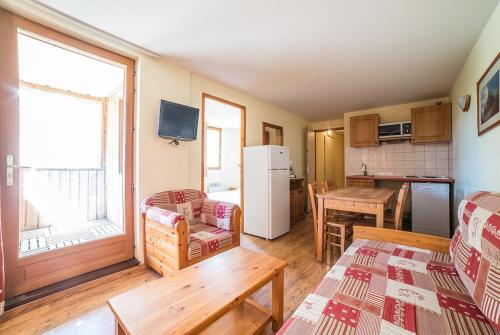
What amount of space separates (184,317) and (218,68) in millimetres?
2643

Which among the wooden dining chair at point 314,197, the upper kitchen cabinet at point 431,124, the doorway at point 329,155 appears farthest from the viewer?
the doorway at point 329,155

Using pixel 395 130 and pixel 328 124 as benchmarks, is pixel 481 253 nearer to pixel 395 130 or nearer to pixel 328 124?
pixel 395 130

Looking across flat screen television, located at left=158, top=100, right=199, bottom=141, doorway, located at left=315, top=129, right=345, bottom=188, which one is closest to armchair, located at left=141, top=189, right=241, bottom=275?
flat screen television, located at left=158, top=100, right=199, bottom=141

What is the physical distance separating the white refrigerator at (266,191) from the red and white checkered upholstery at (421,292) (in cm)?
191

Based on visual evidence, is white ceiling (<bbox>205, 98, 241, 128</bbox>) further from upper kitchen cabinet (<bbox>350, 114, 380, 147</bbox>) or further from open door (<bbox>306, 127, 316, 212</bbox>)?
upper kitchen cabinet (<bbox>350, 114, 380, 147</bbox>)

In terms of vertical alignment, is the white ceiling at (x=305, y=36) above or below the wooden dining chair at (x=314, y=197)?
above

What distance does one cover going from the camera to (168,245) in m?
1.91

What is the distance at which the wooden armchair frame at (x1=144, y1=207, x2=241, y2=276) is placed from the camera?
5.83 feet

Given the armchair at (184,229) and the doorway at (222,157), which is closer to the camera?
the armchair at (184,229)

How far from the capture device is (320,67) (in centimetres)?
262

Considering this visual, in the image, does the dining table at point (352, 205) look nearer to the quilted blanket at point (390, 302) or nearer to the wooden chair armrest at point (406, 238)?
the wooden chair armrest at point (406, 238)

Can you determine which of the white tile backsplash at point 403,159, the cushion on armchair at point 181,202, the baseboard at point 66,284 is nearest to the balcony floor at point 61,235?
the baseboard at point 66,284

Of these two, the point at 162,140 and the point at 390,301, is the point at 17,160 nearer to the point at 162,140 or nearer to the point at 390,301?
the point at 162,140

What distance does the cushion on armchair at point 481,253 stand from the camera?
83 centimetres
